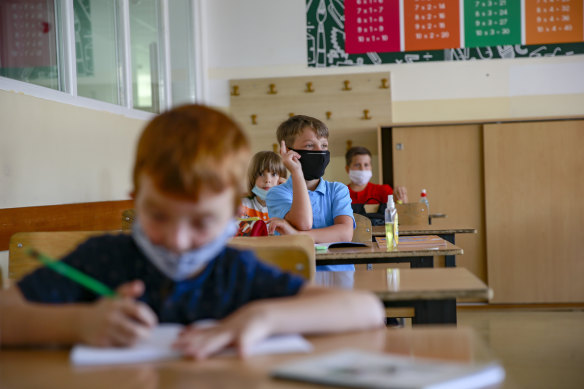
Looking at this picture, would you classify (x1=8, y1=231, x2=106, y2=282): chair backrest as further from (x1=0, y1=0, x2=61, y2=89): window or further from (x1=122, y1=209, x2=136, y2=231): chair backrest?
(x1=122, y1=209, x2=136, y2=231): chair backrest

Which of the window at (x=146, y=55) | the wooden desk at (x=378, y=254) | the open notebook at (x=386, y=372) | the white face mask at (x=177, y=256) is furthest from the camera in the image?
the window at (x=146, y=55)

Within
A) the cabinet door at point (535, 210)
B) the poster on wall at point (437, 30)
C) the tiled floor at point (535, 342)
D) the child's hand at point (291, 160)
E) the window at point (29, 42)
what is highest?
the poster on wall at point (437, 30)

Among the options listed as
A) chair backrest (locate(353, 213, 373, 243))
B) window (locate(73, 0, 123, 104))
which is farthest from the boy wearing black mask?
window (locate(73, 0, 123, 104))

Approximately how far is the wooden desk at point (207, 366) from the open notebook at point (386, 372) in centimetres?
2

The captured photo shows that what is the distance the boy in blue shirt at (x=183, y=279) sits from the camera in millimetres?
887

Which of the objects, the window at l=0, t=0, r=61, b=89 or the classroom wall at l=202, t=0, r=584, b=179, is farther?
the classroom wall at l=202, t=0, r=584, b=179

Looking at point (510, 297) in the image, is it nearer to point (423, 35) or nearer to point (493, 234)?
point (493, 234)

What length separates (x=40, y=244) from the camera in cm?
189

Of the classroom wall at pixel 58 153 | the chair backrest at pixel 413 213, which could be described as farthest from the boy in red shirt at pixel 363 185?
the classroom wall at pixel 58 153

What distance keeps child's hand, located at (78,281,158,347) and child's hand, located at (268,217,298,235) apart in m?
1.90

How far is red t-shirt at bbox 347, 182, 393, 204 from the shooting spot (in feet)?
16.9

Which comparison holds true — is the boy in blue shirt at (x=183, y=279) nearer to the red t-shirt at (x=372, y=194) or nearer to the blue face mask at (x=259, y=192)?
the blue face mask at (x=259, y=192)

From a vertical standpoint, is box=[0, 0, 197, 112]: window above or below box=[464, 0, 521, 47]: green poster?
below

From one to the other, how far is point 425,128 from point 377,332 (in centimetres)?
478
